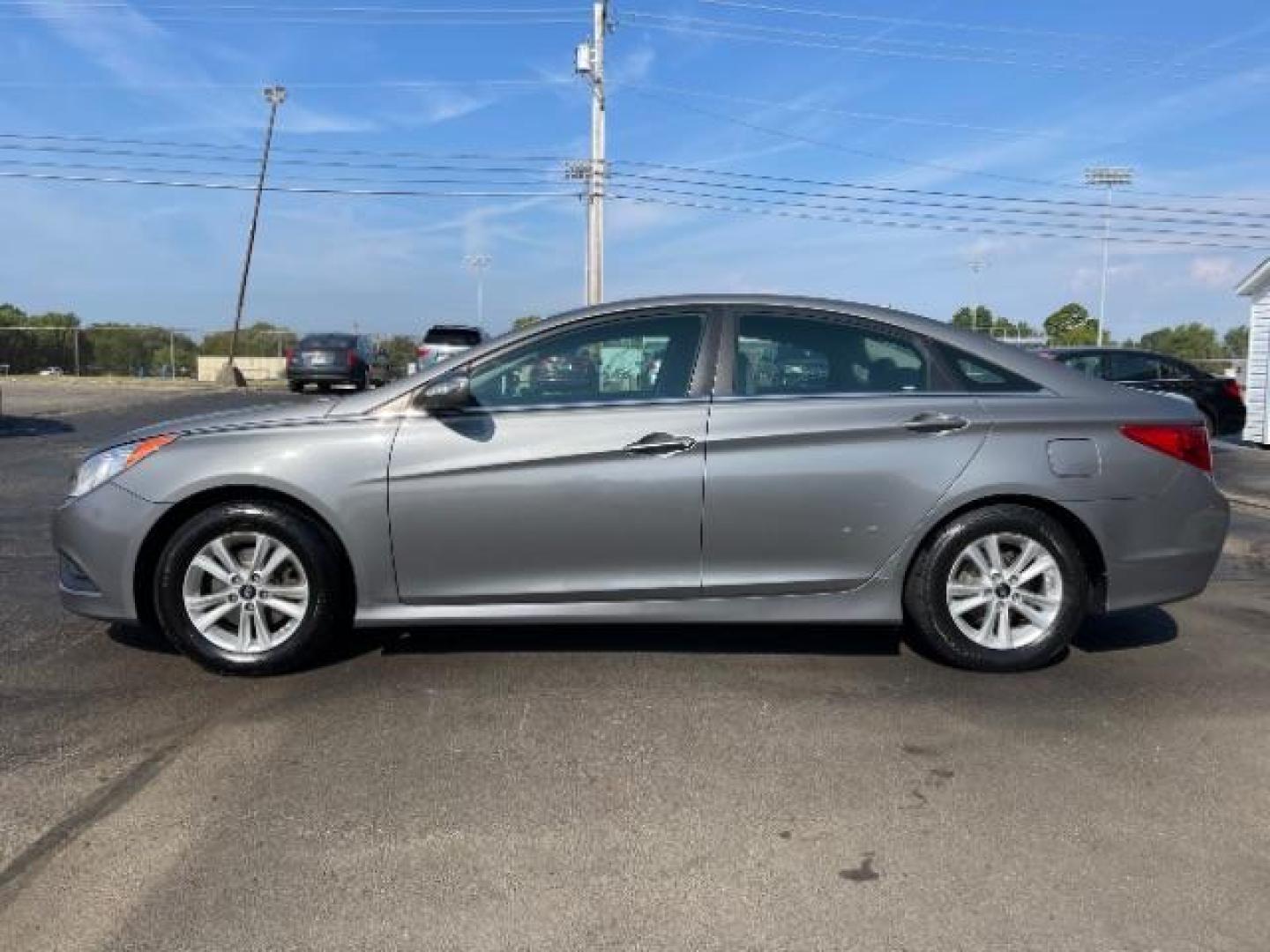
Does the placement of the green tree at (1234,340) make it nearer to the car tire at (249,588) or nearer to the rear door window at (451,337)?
the rear door window at (451,337)

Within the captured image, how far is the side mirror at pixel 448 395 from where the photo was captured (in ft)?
14.1

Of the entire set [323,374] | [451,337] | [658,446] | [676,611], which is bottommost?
[676,611]

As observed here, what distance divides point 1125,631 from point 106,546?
4.80 metres

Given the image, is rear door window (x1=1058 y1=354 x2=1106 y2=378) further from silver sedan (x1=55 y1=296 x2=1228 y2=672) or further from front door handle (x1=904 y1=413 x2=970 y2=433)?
front door handle (x1=904 y1=413 x2=970 y2=433)

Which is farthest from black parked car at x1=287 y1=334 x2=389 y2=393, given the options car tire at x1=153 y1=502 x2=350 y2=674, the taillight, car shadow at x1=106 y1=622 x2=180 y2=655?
the taillight

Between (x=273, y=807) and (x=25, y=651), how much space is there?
2214 millimetres

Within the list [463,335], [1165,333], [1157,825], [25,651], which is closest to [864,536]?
[1157,825]

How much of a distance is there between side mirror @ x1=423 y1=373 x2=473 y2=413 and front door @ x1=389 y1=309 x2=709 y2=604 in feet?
0.15

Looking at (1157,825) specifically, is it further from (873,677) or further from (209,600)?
(209,600)

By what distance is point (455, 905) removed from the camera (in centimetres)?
268

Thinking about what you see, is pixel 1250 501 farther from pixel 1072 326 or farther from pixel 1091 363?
pixel 1072 326

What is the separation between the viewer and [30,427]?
15.4 metres

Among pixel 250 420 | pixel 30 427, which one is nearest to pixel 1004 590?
pixel 250 420

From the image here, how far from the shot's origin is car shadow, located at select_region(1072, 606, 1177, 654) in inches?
197
